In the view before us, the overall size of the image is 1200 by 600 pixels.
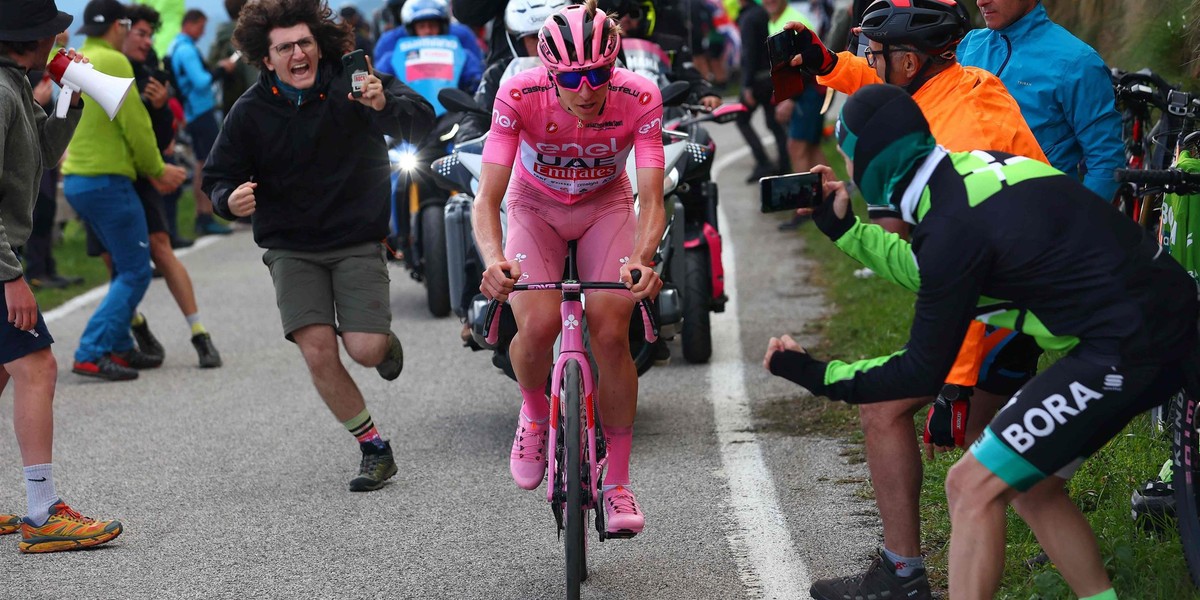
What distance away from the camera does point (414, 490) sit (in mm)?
6570

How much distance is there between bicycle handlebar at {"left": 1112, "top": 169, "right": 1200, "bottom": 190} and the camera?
13.0ft

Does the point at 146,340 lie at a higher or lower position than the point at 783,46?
lower

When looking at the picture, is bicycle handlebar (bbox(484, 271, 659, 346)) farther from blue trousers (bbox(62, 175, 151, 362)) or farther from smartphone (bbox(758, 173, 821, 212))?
blue trousers (bbox(62, 175, 151, 362))

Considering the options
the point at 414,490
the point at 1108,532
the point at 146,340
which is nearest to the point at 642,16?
the point at 146,340

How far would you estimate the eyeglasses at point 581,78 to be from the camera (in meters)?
5.18

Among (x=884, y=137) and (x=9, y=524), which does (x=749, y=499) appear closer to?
(x=884, y=137)

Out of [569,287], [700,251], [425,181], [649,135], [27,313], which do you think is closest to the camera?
[569,287]

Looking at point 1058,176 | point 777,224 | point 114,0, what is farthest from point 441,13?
point 1058,176

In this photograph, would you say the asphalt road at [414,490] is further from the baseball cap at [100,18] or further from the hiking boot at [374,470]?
the baseball cap at [100,18]

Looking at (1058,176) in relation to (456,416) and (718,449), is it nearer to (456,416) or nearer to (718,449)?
(718,449)

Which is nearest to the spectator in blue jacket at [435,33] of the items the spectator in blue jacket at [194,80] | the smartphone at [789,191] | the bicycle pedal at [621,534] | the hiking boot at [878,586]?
the spectator in blue jacket at [194,80]

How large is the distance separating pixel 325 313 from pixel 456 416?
1.52 m

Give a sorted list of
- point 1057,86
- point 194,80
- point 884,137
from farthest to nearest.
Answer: point 194,80 → point 1057,86 → point 884,137

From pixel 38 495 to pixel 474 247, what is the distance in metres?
2.28
